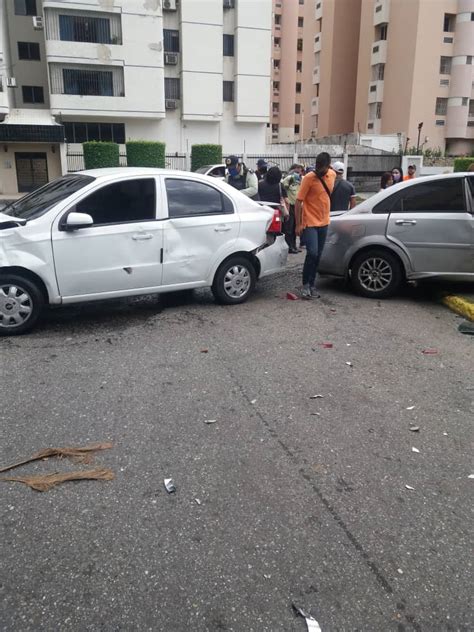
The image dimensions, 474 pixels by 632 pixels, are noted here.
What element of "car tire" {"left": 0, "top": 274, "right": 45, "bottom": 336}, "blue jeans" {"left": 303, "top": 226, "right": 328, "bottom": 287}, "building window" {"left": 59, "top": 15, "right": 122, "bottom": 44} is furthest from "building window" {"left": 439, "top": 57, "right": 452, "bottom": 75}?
"car tire" {"left": 0, "top": 274, "right": 45, "bottom": 336}

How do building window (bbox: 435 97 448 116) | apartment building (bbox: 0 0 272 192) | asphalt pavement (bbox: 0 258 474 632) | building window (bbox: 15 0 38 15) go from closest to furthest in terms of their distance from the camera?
asphalt pavement (bbox: 0 258 474 632), apartment building (bbox: 0 0 272 192), building window (bbox: 15 0 38 15), building window (bbox: 435 97 448 116)

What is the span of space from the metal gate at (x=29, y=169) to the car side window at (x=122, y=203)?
3261 cm

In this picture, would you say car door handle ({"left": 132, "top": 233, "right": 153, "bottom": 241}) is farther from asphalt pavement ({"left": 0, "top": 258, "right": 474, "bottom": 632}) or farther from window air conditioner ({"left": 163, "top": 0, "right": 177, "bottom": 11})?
window air conditioner ({"left": 163, "top": 0, "right": 177, "bottom": 11})

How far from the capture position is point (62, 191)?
21.0ft

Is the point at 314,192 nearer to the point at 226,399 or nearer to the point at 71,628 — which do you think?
the point at 226,399

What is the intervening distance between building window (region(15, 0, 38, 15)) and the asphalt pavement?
40413 millimetres

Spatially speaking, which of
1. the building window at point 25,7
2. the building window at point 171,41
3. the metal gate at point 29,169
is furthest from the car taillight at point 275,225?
the building window at point 25,7

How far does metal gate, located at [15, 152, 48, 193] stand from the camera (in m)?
36.5

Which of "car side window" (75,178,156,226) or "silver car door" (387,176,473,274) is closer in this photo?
"car side window" (75,178,156,226)

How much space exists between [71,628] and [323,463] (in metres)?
1.79

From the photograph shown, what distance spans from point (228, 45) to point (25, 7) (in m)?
13.9

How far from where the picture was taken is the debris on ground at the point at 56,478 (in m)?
3.32

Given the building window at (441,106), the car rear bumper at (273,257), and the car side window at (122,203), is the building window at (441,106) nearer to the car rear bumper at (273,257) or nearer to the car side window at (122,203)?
the car rear bumper at (273,257)

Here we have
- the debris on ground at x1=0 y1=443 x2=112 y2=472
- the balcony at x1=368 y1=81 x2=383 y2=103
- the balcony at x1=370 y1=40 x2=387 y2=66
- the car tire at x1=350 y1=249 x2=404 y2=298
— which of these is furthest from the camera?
the balcony at x1=368 y1=81 x2=383 y2=103
